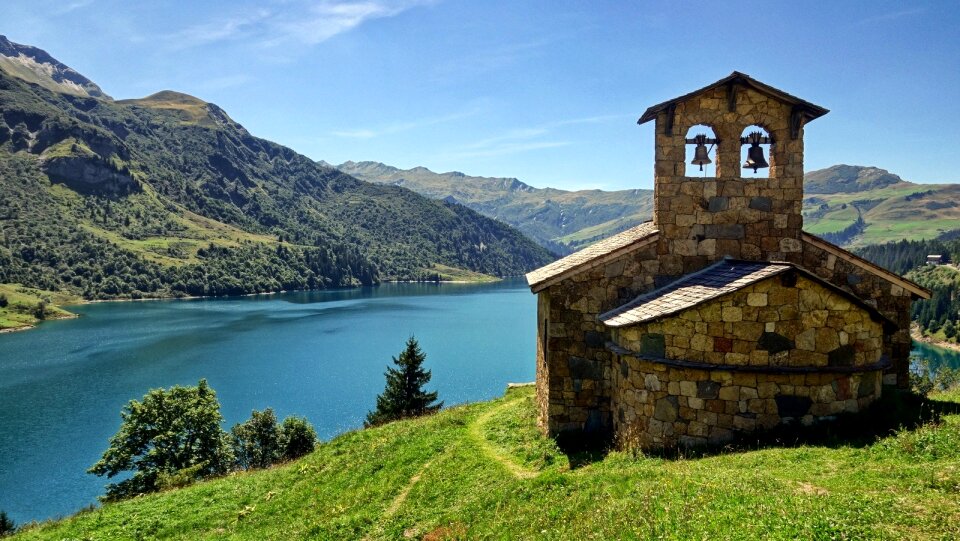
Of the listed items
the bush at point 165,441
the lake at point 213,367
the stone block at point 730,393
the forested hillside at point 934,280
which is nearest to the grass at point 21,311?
the lake at point 213,367

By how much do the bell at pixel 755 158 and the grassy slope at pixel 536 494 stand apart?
6865mm

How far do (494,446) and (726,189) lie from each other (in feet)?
29.6

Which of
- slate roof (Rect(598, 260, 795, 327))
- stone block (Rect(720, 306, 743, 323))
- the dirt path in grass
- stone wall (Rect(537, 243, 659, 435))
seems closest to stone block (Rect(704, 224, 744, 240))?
slate roof (Rect(598, 260, 795, 327))

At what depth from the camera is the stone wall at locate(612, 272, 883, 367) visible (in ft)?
35.3

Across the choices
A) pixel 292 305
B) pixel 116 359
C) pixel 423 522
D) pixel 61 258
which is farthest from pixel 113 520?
pixel 61 258

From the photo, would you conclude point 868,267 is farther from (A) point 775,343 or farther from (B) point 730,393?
(B) point 730,393

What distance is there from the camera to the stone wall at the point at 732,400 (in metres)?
10.8

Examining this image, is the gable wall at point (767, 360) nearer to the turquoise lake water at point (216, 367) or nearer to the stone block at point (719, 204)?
the stone block at point (719, 204)

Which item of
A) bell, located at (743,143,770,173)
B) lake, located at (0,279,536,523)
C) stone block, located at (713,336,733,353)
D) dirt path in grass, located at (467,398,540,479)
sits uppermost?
bell, located at (743,143,770,173)

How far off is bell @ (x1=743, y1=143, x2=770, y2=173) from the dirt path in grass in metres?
9.36

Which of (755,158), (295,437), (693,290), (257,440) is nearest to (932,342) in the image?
(295,437)

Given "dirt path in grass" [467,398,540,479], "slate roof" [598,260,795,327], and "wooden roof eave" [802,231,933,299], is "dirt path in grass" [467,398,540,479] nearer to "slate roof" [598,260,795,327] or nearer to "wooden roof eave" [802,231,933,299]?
"slate roof" [598,260,795,327]

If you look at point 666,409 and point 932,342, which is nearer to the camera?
point 666,409

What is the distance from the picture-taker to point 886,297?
1416cm
